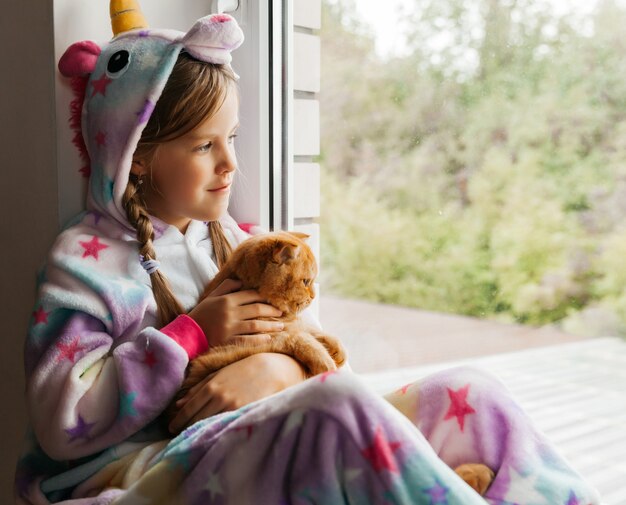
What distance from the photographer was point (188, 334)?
110 cm

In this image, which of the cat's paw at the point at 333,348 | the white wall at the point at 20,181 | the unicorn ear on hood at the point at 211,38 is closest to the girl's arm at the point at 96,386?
the cat's paw at the point at 333,348

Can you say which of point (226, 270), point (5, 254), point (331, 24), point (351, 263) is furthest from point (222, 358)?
point (331, 24)

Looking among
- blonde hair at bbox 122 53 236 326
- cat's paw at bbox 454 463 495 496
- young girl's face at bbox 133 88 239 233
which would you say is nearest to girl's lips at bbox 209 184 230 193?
young girl's face at bbox 133 88 239 233

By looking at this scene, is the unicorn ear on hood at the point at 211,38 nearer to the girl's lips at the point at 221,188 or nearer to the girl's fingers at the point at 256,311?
the girl's lips at the point at 221,188

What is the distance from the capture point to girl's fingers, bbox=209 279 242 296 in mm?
1150

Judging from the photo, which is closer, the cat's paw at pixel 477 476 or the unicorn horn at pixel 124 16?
the cat's paw at pixel 477 476

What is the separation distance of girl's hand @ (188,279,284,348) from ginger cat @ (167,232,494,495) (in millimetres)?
12

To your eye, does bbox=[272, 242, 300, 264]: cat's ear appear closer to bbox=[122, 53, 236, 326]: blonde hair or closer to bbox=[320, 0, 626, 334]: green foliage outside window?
bbox=[122, 53, 236, 326]: blonde hair

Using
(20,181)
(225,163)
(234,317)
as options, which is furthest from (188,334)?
(20,181)

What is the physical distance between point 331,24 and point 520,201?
588mm

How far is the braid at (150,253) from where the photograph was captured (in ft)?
3.80

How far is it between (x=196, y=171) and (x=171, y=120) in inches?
3.5

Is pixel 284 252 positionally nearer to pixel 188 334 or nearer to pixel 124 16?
pixel 188 334

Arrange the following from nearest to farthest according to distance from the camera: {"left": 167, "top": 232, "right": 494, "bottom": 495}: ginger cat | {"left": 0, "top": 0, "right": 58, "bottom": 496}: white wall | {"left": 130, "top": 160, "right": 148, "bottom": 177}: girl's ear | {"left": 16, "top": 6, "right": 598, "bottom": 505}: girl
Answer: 1. {"left": 16, "top": 6, "right": 598, "bottom": 505}: girl
2. {"left": 167, "top": 232, "right": 494, "bottom": 495}: ginger cat
3. {"left": 130, "top": 160, "right": 148, "bottom": 177}: girl's ear
4. {"left": 0, "top": 0, "right": 58, "bottom": 496}: white wall
